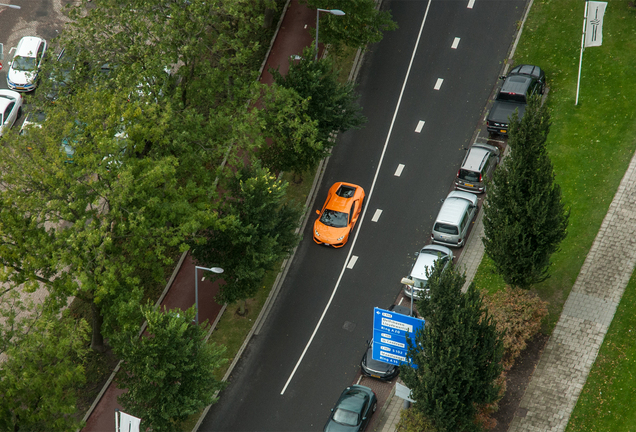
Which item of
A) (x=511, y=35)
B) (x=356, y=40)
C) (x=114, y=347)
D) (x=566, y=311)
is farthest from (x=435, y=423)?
(x=511, y=35)

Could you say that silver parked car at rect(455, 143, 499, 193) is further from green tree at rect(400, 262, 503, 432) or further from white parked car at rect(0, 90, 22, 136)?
white parked car at rect(0, 90, 22, 136)

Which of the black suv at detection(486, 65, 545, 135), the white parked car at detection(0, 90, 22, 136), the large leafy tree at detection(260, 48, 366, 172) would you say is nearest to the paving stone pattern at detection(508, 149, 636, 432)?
the black suv at detection(486, 65, 545, 135)

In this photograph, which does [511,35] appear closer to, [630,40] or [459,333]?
[630,40]

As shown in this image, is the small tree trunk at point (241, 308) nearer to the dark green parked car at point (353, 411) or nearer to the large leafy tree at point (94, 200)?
the large leafy tree at point (94, 200)

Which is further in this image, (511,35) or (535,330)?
Result: (511,35)

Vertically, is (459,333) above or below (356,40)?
below

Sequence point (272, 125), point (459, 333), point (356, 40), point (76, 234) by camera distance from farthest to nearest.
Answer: point (356, 40)
point (272, 125)
point (76, 234)
point (459, 333)

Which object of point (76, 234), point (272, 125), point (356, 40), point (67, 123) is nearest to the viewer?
point (76, 234)

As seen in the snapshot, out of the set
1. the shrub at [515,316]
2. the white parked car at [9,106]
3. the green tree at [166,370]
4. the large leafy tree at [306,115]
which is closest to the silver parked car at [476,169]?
the large leafy tree at [306,115]
